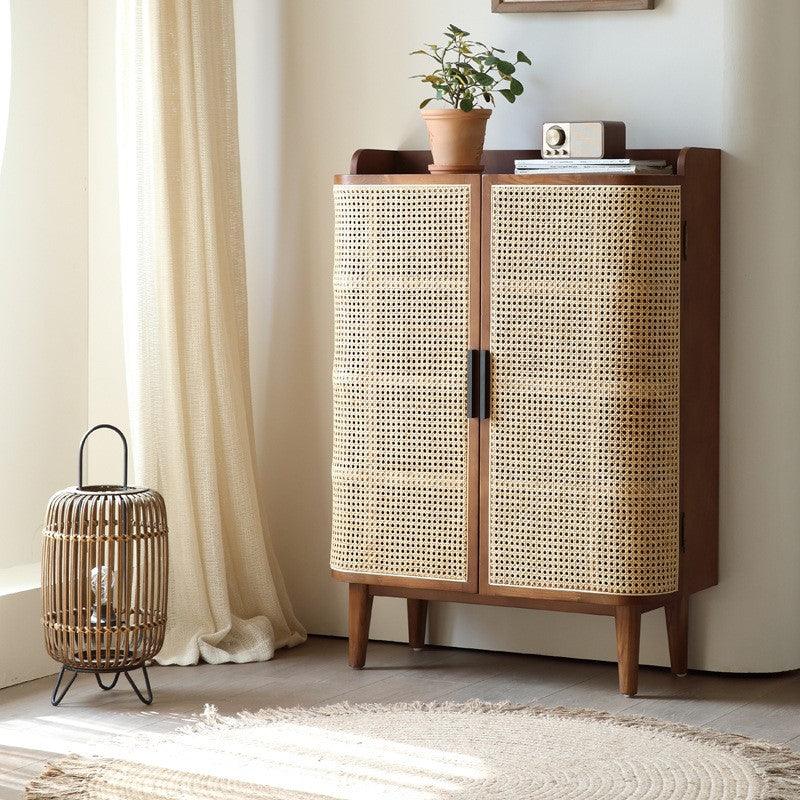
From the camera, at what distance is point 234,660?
147 inches

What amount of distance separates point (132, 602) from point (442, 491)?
78 cm

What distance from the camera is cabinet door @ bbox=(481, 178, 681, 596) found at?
10.9 ft

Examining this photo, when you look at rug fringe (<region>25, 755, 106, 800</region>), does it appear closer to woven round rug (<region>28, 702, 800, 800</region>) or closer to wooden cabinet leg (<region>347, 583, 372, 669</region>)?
woven round rug (<region>28, 702, 800, 800</region>)

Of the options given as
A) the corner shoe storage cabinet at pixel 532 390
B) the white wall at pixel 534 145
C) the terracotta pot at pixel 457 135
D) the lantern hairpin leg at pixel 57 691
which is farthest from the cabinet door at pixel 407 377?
the lantern hairpin leg at pixel 57 691

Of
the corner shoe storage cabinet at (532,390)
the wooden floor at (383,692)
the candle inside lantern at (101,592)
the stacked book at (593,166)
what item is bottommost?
the wooden floor at (383,692)

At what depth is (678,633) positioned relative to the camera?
3.55 meters

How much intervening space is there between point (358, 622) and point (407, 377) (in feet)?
2.07

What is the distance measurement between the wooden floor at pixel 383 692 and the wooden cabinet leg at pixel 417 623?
0.12ft

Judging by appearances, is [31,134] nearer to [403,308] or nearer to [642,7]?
[403,308]

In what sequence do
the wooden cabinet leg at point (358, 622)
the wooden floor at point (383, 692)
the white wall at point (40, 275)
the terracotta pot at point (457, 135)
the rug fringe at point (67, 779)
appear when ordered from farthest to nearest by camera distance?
the white wall at point (40, 275), the wooden cabinet leg at point (358, 622), the terracotta pot at point (457, 135), the wooden floor at point (383, 692), the rug fringe at point (67, 779)

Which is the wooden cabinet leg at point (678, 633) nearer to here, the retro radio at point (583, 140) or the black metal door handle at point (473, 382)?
the black metal door handle at point (473, 382)

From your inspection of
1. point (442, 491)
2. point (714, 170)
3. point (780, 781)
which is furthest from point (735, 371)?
point (780, 781)

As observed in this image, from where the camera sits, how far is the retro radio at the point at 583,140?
134 inches

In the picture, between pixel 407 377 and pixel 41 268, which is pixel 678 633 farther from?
pixel 41 268
